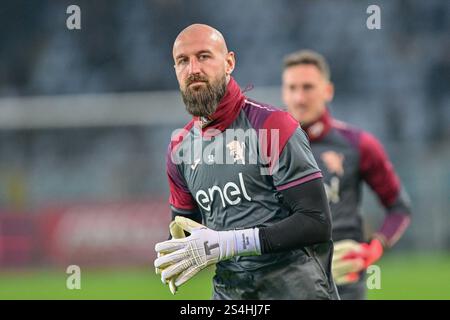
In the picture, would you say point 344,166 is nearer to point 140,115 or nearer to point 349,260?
point 349,260

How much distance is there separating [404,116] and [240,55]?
323 centimetres

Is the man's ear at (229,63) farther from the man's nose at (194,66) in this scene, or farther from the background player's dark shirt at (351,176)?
the background player's dark shirt at (351,176)

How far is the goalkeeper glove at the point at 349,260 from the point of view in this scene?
20.2ft

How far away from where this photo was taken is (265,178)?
4.22 metres

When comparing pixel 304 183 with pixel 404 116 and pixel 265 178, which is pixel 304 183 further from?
pixel 404 116

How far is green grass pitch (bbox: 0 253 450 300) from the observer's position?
36.0 ft

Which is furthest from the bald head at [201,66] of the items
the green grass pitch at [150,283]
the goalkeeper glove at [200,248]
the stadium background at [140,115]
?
the stadium background at [140,115]

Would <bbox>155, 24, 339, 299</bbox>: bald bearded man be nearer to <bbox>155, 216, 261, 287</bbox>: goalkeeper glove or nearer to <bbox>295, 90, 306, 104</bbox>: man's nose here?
Result: <bbox>155, 216, 261, 287</bbox>: goalkeeper glove

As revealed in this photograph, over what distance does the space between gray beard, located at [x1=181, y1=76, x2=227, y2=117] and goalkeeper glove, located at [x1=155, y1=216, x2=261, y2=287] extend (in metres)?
0.56

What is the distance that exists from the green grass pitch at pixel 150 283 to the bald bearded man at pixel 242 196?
620 cm

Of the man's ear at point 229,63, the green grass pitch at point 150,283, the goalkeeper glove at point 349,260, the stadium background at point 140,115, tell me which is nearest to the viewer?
the man's ear at point 229,63

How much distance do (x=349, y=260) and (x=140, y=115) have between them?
31.6 ft

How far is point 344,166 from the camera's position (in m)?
6.68
